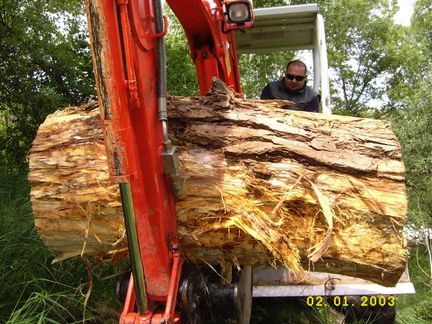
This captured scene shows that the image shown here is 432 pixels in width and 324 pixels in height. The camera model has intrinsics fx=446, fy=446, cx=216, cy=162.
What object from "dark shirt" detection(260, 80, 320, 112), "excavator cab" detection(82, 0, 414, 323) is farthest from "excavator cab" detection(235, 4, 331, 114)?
"excavator cab" detection(82, 0, 414, 323)

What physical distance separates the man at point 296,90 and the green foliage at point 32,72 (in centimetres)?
295

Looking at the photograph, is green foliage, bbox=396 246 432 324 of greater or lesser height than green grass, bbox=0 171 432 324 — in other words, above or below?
below

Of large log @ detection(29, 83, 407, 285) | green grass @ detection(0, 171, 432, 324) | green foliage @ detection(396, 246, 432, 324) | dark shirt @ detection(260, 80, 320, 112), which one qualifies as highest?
dark shirt @ detection(260, 80, 320, 112)

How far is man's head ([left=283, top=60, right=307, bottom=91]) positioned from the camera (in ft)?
14.9

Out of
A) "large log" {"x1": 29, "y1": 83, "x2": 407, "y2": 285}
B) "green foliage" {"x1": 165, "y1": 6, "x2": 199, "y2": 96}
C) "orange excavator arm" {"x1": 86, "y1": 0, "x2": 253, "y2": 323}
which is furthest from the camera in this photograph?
"green foliage" {"x1": 165, "y1": 6, "x2": 199, "y2": 96}

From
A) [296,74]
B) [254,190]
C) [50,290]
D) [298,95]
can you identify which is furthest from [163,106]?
[298,95]

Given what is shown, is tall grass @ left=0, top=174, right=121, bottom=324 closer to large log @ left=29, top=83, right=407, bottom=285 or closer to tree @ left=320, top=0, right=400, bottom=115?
large log @ left=29, top=83, right=407, bottom=285

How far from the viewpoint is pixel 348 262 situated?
218 centimetres

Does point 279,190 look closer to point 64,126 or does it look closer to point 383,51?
point 64,126

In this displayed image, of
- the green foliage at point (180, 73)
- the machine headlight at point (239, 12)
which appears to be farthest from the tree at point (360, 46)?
the machine headlight at point (239, 12)

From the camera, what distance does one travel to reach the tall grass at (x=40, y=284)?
123 inches

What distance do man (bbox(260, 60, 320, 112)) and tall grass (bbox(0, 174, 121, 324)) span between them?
2.44 m

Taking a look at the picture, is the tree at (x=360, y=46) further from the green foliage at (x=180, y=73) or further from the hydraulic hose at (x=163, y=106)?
the hydraulic hose at (x=163, y=106)

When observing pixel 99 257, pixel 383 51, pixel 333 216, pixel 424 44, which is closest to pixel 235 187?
pixel 333 216
